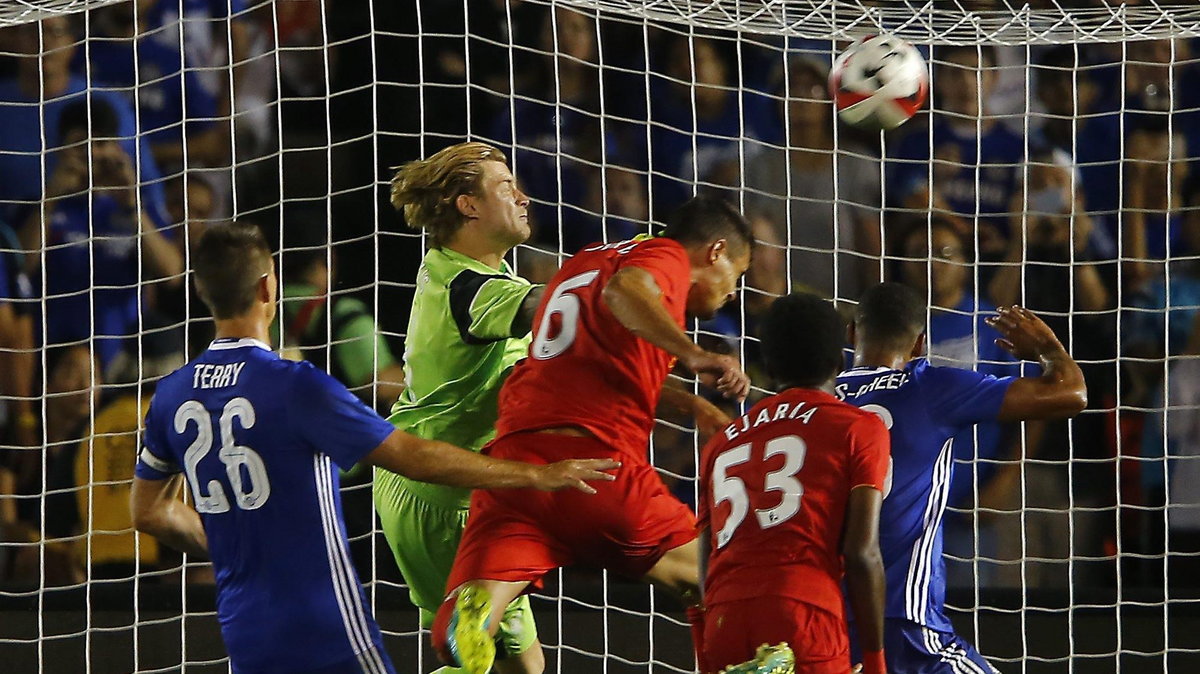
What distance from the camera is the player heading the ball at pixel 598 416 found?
346cm

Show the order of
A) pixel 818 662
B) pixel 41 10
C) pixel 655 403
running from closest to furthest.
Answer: pixel 818 662, pixel 655 403, pixel 41 10

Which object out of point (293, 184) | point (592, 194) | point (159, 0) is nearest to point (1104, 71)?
point (592, 194)

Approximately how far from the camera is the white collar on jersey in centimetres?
315

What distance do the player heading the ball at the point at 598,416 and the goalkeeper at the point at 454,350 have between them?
1.14ft

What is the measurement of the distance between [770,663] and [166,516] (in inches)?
53.6

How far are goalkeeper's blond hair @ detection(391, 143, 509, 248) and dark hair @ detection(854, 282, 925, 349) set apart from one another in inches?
45.3

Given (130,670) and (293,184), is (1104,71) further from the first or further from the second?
(130,670)

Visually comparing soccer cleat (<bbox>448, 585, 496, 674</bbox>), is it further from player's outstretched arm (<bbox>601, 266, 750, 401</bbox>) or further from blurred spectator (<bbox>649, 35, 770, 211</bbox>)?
blurred spectator (<bbox>649, 35, 770, 211</bbox>)

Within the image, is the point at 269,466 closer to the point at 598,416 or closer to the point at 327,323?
the point at 598,416

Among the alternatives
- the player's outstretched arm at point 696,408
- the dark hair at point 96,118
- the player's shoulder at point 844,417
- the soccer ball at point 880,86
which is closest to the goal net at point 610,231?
the dark hair at point 96,118

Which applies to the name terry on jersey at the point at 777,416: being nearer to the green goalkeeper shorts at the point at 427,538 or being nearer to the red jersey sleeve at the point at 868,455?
the red jersey sleeve at the point at 868,455

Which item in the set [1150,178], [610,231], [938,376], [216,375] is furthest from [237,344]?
[1150,178]

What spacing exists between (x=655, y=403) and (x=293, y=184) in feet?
9.86

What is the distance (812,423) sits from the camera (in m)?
3.16
